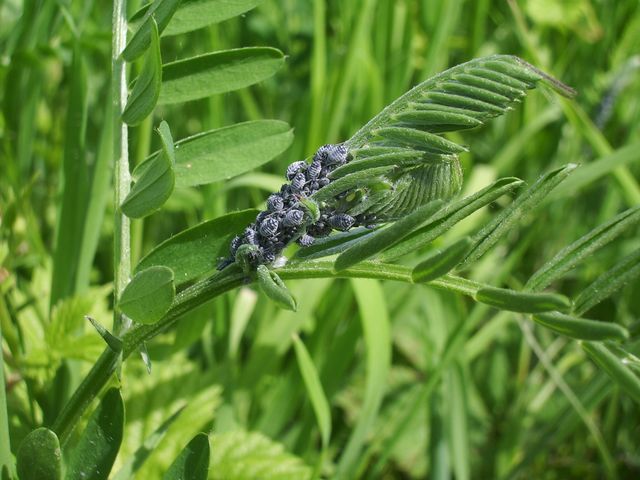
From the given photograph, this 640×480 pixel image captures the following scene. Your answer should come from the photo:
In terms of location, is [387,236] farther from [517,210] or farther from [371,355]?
[371,355]

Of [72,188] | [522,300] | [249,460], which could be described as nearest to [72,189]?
[72,188]

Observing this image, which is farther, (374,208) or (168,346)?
(168,346)

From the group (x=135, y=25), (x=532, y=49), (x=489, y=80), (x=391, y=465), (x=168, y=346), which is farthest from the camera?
(x=391, y=465)

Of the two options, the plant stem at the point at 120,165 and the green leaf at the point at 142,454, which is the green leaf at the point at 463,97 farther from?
the green leaf at the point at 142,454

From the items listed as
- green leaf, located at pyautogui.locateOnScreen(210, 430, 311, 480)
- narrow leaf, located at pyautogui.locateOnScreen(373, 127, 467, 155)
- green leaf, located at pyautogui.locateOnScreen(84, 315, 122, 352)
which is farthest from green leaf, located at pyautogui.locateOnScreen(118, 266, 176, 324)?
green leaf, located at pyautogui.locateOnScreen(210, 430, 311, 480)

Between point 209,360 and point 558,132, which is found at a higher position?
point 558,132

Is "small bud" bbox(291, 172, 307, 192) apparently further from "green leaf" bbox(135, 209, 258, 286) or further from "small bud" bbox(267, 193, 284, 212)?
"green leaf" bbox(135, 209, 258, 286)

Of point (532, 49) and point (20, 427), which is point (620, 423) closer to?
point (532, 49)

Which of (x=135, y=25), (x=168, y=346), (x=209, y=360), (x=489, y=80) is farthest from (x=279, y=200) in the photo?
(x=209, y=360)
